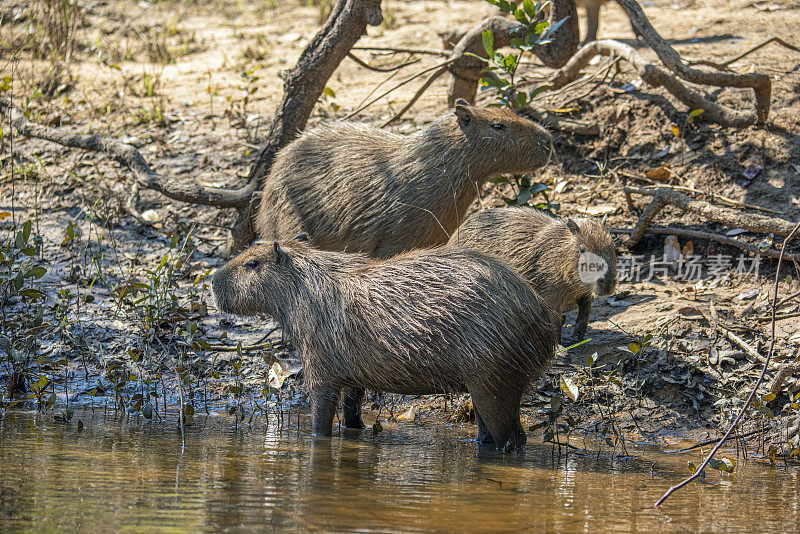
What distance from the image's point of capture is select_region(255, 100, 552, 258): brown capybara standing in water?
591cm

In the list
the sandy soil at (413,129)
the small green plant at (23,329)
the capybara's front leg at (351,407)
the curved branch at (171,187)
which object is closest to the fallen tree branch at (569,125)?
the sandy soil at (413,129)

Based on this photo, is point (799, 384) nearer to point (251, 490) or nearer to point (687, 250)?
point (687, 250)

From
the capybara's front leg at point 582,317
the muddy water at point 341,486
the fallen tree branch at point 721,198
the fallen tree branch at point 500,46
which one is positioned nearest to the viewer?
the muddy water at point 341,486

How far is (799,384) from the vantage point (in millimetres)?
4906

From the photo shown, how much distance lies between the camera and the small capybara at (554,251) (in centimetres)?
565

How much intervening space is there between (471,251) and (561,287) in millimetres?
1247

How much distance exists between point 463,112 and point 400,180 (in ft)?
1.98

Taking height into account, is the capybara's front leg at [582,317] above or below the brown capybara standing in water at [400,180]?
below

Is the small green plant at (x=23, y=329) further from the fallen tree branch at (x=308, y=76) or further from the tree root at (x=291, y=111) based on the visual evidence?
the fallen tree branch at (x=308, y=76)

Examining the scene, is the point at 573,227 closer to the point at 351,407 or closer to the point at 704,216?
the point at 704,216

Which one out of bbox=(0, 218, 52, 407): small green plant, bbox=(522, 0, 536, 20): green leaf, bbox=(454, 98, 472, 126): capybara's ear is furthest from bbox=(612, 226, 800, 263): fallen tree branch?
bbox=(0, 218, 52, 407): small green plant

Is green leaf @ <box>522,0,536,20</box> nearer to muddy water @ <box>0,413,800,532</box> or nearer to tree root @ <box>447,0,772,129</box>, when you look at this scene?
tree root @ <box>447,0,772,129</box>

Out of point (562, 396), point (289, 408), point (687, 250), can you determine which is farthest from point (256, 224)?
point (687, 250)

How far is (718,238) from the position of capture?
624cm
